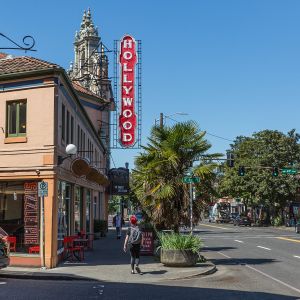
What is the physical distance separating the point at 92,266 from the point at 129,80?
59.6 ft

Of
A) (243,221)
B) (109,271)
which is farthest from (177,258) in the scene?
(243,221)

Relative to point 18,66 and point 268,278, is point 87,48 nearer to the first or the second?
point 18,66

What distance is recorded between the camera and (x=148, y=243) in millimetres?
20703

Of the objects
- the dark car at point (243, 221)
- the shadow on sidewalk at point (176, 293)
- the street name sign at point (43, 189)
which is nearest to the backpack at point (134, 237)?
the shadow on sidewalk at point (176, 293)

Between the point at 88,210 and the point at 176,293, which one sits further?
the point at 88,210

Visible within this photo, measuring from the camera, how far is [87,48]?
88750mm

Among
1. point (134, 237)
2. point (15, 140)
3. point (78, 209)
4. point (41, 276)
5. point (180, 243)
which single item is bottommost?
point (41, 276)

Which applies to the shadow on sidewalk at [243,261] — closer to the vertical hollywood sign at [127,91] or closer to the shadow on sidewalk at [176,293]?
the shadow on sidewalk at [176,293]

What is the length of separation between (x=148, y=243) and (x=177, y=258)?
3.53 m

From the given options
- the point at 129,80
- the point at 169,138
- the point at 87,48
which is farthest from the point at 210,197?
the point at 87,48

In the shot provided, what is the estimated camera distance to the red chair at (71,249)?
61.3 feet

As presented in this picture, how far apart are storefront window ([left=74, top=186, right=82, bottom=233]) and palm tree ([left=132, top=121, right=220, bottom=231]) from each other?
4099mm

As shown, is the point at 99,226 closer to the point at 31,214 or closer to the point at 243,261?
the point at 243,261

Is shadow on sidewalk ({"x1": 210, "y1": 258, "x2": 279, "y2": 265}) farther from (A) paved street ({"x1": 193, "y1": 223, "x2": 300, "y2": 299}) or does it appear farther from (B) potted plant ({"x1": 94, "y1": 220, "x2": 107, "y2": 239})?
(B) potted plant ({"x1": 94, "y1": 220, "x2": 107, "y2": 239})
